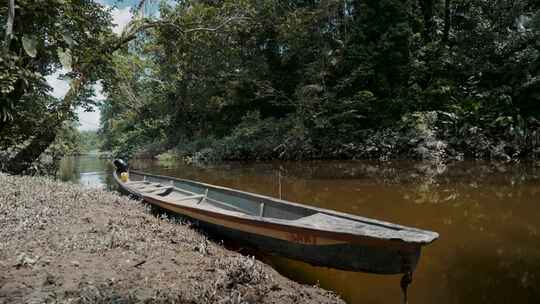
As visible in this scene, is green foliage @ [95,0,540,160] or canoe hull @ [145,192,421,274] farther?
green foliage @ [95,0,540,160]

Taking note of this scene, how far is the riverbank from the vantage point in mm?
2537

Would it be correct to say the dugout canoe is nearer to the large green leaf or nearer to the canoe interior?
the canoe interior

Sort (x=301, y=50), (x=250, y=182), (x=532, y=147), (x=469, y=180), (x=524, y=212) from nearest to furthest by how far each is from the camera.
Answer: (x=524, y=212) < (x=469, y=180) < (x=250, y=182) < (x=532, y=147) < (x=301, y=50)

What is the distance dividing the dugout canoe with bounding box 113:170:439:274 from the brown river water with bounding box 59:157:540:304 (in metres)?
0.47

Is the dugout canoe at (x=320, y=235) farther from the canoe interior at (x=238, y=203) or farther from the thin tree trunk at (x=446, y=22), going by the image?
the thin tree trunk at (x=446, y=22)

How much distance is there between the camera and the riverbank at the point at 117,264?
8.32 feet

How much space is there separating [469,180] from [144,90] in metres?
27.9

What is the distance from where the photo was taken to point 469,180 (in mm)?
9039

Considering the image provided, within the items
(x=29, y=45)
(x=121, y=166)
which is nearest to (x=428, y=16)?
(x=121, y=166)

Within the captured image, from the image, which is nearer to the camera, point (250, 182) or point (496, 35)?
point (250, 182)

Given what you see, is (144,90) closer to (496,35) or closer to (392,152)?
(392,152)

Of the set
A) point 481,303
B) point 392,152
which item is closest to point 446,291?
point 481,303

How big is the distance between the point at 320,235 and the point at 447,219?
3.69m

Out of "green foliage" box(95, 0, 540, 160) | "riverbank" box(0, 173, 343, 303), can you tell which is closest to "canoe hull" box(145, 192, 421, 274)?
"riverbank" box(0, 173, 343, 303)
